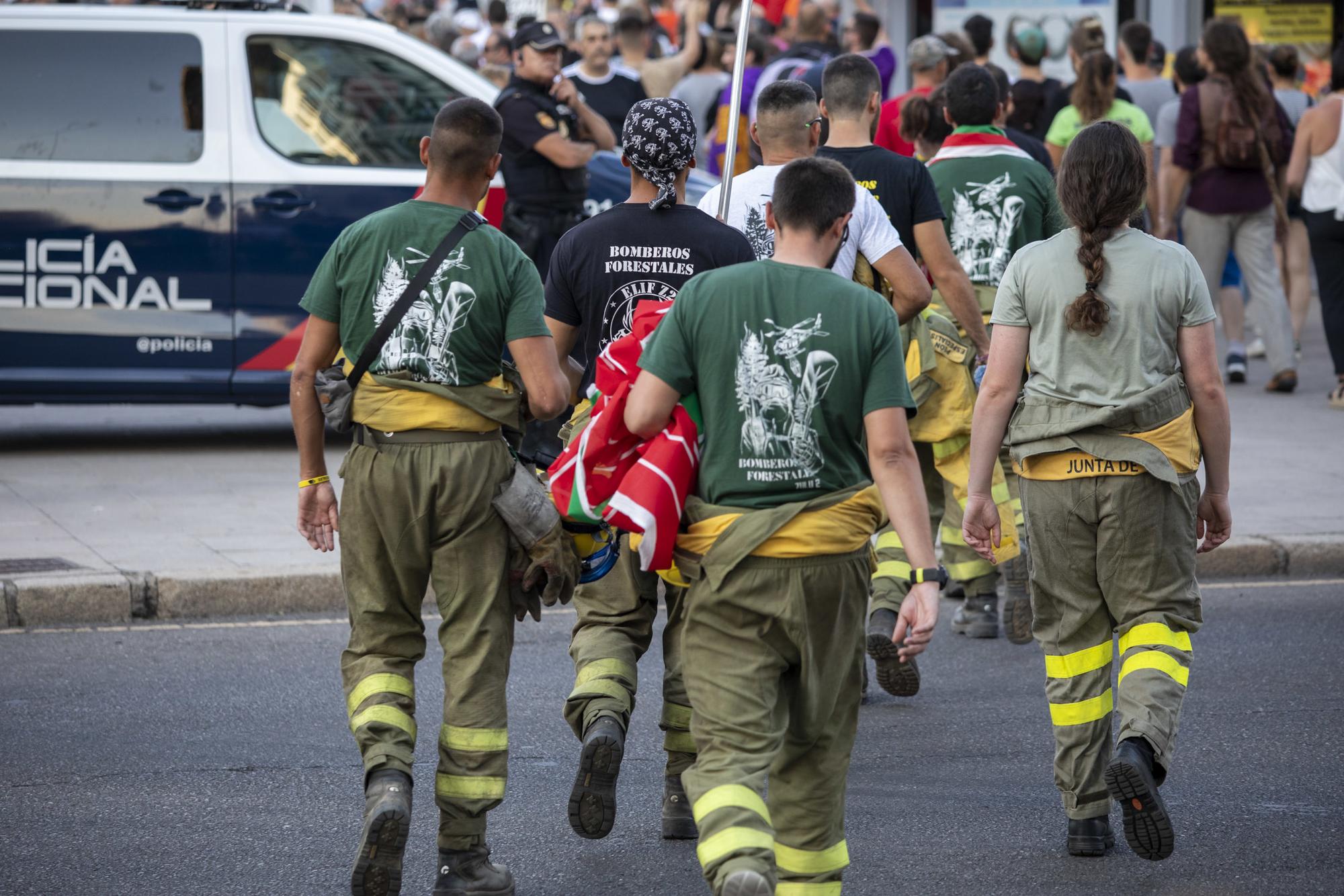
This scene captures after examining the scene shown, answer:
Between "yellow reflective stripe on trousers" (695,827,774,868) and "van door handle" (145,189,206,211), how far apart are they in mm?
7100

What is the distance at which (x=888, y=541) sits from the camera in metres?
6.52

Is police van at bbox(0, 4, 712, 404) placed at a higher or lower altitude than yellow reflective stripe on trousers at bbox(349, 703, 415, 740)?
higher

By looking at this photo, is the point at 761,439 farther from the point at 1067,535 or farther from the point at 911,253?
the point at 911,253

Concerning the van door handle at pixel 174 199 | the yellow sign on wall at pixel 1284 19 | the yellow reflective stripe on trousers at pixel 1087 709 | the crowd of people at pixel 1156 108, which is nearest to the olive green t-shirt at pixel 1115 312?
the yellow reflective stripe on trousers at pixel 1087 709

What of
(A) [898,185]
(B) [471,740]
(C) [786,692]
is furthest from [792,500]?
(A) [898,185]

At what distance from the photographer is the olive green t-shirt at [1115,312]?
14.9 feet

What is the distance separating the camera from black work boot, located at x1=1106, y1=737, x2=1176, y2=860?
14.1ft

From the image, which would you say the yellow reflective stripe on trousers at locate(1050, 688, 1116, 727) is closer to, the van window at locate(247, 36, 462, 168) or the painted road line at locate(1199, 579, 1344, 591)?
the painted road line at locate(1199, 579, 1344, 591)

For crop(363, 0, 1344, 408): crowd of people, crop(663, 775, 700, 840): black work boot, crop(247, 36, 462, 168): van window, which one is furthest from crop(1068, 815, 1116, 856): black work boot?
crop(247, 36, 462, 168): van window

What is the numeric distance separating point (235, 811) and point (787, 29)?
44.6ft

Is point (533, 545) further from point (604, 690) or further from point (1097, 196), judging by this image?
Result: point (1097, 196)

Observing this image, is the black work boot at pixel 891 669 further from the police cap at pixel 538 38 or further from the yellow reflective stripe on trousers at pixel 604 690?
the police cap at pixel 538 38

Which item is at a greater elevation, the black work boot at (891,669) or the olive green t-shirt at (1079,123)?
the olive green t-shirt at (1079,123)

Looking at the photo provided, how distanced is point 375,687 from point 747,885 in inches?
52.4
